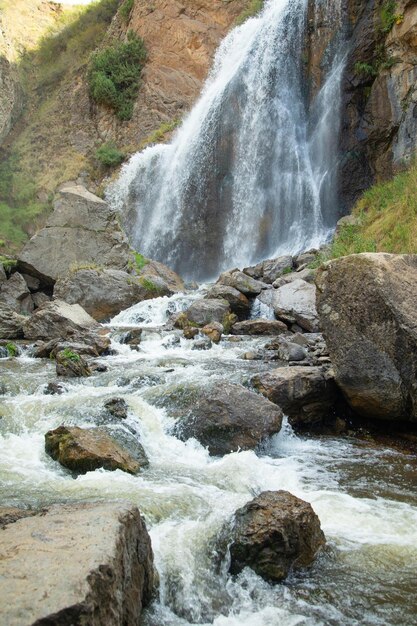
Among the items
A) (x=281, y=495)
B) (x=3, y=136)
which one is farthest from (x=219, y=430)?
(x=3, y=136)

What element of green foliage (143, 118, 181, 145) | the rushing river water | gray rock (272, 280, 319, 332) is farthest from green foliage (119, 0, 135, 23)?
the rushing river water

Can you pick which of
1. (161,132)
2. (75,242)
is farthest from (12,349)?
(161,132)

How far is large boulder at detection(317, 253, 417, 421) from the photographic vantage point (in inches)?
259

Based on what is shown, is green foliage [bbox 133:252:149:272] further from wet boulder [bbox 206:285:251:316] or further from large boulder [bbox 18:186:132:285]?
wet boulder [bbox 206:285:251:316]

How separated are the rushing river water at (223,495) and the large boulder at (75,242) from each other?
338 inches

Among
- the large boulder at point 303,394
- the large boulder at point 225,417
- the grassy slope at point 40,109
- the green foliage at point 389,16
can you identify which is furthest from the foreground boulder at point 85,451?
the grassy slope at point 40,109

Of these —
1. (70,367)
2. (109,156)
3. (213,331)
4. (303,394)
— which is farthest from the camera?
(109,156)

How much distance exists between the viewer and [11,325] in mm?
12430

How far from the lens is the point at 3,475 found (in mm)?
5109

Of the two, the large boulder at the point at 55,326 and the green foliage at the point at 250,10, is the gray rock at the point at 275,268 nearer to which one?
the large boulder at the point at 55,326

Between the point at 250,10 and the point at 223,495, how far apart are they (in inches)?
1141

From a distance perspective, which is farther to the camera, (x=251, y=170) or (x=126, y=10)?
(x=126, y=10)

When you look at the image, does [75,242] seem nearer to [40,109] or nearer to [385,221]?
[385,221]

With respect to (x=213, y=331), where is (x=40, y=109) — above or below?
above
